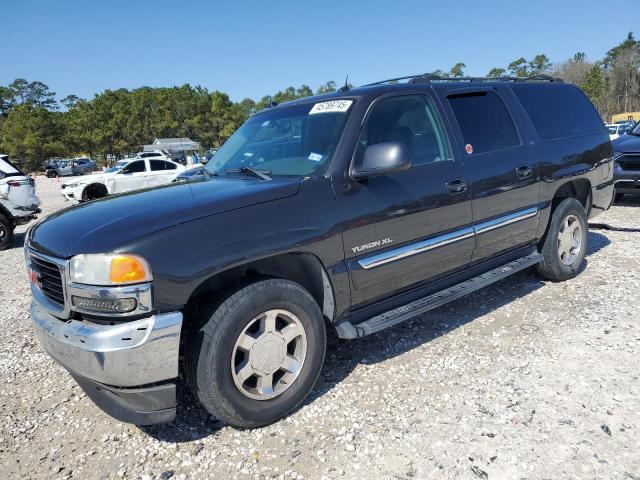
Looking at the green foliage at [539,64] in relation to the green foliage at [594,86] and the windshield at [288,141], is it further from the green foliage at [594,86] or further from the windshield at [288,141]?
the windshield at [288,141]

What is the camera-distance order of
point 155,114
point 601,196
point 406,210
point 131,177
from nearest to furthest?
point 406,210, point 601,196, point 131,177, point 155,114

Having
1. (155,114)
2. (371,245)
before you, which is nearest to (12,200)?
(371,245)

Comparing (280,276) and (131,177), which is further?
(131,177)

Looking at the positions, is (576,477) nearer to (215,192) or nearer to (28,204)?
(215,192)

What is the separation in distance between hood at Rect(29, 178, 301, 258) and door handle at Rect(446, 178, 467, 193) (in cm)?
123

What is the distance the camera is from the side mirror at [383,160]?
9.39ft

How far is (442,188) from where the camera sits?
340 cm

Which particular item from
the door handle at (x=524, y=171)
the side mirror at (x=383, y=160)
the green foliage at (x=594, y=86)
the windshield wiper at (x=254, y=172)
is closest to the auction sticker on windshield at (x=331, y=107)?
the side mirror at (x=383, y=160)

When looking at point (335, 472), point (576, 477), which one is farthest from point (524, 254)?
point (335, 472)

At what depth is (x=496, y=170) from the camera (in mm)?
3811

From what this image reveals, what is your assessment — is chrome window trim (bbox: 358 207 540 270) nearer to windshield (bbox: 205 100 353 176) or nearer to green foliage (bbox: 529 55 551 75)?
windshield (bbox: 205 100 353 176)

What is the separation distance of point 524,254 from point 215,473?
3335 millimetres

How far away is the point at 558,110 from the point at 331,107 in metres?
2.74

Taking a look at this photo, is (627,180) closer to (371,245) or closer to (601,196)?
(601,196)
